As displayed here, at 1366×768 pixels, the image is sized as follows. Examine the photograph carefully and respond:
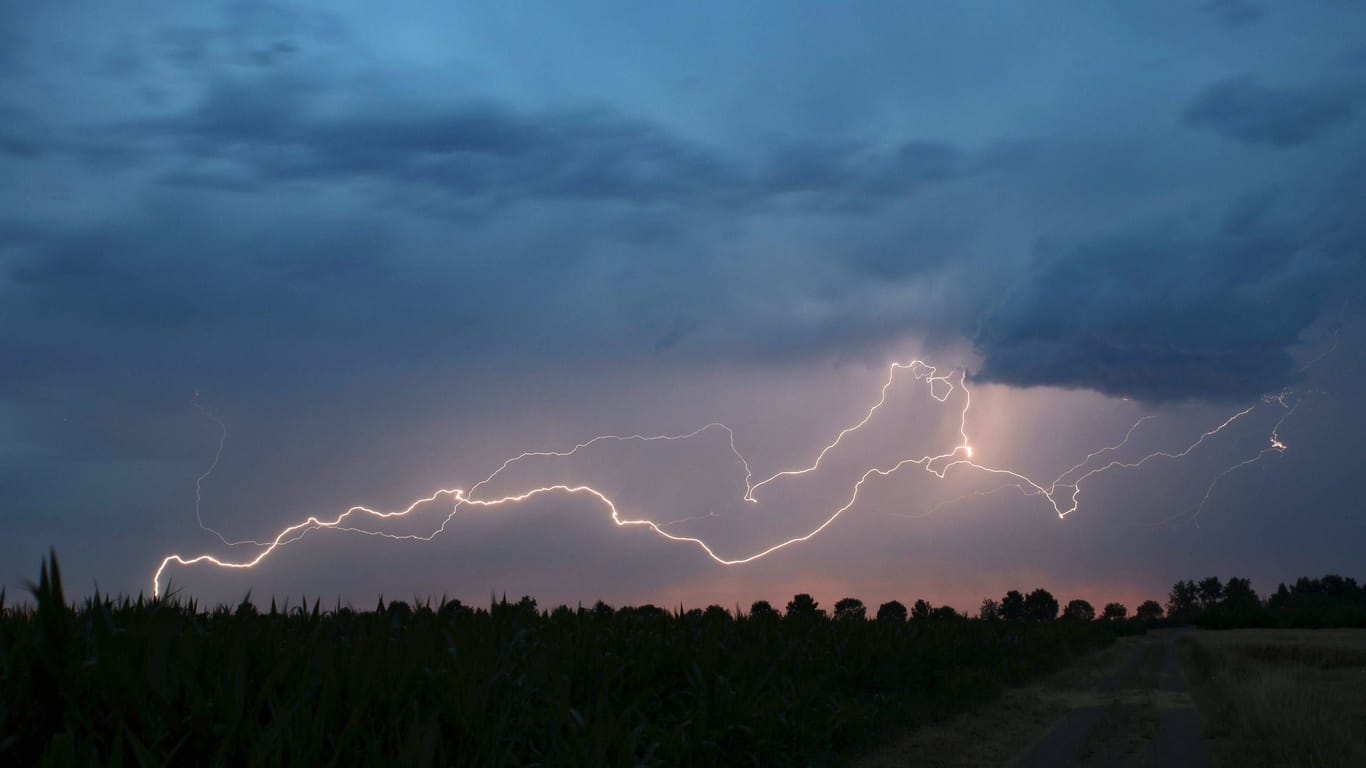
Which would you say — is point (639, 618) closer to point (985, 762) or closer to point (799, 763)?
point (799, 763)

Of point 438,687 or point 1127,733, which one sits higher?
point 438,687

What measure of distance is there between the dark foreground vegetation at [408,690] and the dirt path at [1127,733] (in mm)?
2632

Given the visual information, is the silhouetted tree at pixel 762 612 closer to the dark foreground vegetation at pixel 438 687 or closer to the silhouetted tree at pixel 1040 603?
the dark foreground vegetation at pixel 438 687

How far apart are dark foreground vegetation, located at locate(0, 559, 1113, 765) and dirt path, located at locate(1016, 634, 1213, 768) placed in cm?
263

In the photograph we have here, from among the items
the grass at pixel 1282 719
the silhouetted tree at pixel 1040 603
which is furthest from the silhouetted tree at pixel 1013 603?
the grass at pixel 1282 719

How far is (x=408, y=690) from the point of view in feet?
22.5

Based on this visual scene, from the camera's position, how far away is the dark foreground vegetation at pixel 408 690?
17.2 ft

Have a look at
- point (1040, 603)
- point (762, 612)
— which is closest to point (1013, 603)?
point (1040, 603)

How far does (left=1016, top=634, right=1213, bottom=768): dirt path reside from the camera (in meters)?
12.1

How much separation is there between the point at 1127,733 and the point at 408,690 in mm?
12749

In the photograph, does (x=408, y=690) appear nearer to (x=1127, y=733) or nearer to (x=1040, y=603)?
(x=1127, y=733)

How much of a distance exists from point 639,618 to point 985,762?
5857 millimetres

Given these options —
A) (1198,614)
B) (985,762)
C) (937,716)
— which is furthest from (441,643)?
(1198,614)

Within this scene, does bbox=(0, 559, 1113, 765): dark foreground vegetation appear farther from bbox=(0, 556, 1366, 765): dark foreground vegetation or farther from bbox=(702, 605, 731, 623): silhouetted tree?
bbox=(702, 605, 731, 623): silhouetted tree
